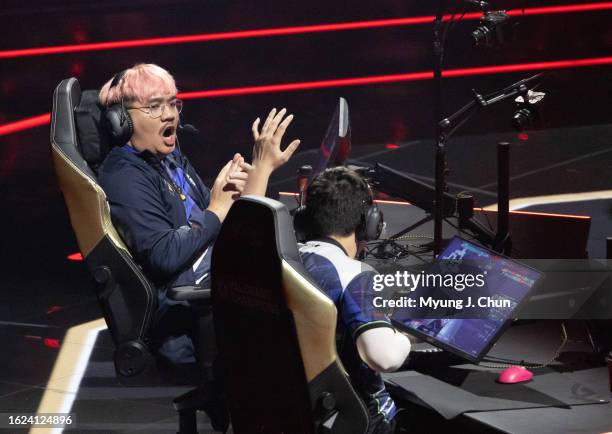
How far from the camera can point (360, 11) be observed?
1016cm

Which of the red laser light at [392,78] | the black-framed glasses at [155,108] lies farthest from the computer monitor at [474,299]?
the red laser light at [392,78]

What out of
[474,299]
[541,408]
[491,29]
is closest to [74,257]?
[491,29]

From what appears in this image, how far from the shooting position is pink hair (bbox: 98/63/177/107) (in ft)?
9.95

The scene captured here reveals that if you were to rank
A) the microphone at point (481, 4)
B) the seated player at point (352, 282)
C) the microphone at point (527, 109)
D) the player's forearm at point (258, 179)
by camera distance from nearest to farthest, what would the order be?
the seated player at point (352, 282) → the player's forearm at point (258, 179) → the microphone at point (527, 109) → the microphone at point (481, 4)

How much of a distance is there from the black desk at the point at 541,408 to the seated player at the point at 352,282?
231 mm

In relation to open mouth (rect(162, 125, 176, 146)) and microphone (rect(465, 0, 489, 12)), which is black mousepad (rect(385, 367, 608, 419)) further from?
microphone (rect(465, 0, 489, 12))

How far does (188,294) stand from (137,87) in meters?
0.64

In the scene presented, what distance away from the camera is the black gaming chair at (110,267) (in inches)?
112

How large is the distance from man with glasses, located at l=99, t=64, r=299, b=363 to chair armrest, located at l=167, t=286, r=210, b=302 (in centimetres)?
5

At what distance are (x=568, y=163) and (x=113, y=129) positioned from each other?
4.78m

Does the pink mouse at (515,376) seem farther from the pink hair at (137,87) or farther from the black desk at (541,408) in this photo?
the pink hair at (137,87)

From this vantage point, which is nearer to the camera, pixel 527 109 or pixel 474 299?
pixel 474 299

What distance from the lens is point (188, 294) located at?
9.39 ft

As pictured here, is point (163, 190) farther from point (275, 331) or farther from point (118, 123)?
point (275, 331)
